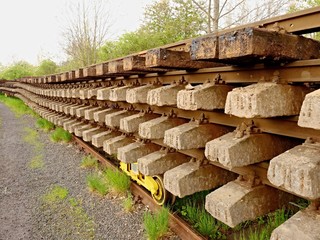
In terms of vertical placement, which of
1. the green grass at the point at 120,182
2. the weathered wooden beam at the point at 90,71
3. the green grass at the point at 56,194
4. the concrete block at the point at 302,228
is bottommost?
the green grass at the point at 56,194

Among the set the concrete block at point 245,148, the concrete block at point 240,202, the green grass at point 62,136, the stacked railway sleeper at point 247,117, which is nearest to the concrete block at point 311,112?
the stacked railway sleeper at point 247,117

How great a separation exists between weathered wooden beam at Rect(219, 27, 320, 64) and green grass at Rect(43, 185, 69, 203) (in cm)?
338

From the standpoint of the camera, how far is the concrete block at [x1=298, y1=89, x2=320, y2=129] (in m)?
1.15

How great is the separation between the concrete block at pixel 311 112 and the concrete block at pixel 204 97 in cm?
79

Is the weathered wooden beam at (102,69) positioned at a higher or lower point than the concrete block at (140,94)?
higher

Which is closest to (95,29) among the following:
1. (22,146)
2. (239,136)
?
(22,146)

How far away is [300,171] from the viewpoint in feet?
4.16

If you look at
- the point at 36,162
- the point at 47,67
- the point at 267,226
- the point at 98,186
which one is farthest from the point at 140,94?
the point at 47,67

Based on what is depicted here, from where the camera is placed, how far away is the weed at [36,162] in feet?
18.7

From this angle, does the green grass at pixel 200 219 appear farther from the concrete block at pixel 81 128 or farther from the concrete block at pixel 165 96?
the concrete block at pixel 81 128

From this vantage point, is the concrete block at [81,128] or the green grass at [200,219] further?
the concrete block at [81,128]

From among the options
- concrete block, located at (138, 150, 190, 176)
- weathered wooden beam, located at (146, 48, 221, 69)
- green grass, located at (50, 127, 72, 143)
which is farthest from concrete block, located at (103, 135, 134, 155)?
green grass, located at (50, 127, 72, 143)

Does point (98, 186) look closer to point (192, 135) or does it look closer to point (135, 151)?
point (135, 151)

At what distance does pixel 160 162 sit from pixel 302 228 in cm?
159
